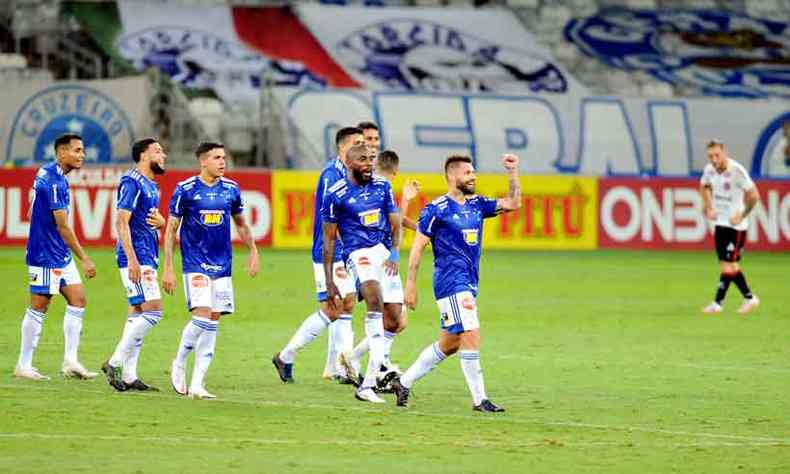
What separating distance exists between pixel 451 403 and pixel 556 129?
28596mm

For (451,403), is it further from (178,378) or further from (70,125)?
(70,125)

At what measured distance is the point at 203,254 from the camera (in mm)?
13531

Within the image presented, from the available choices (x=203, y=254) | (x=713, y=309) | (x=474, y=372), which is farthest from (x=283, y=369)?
(x=713, y=309)

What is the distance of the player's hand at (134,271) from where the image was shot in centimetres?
1376

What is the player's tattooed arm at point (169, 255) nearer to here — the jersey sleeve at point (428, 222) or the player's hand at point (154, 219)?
the player's hand at point (154, 219)

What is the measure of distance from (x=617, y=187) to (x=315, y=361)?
18635 mm

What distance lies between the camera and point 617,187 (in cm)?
3447

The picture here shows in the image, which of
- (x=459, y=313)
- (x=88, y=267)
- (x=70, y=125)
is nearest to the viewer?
(x=459, y=313)

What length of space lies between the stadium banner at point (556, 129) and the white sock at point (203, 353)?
24.6 metres

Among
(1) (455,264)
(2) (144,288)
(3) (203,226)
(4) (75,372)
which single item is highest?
(3) (203,226)

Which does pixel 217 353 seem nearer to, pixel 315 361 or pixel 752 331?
pixel 315 361

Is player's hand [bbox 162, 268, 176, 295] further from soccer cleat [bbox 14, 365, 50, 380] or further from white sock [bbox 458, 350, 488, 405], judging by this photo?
white sock [bbox 458, 350, 488, 405]

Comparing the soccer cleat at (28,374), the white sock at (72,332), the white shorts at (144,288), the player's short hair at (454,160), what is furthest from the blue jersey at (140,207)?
the player's short hair at (454,160)

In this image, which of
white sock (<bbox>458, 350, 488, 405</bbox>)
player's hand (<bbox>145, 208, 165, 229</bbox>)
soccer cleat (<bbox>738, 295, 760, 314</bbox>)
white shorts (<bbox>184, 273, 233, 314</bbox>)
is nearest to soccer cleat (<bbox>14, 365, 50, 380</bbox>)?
player's hand (<bbox>145, 208, 165, 229</bbox>)
